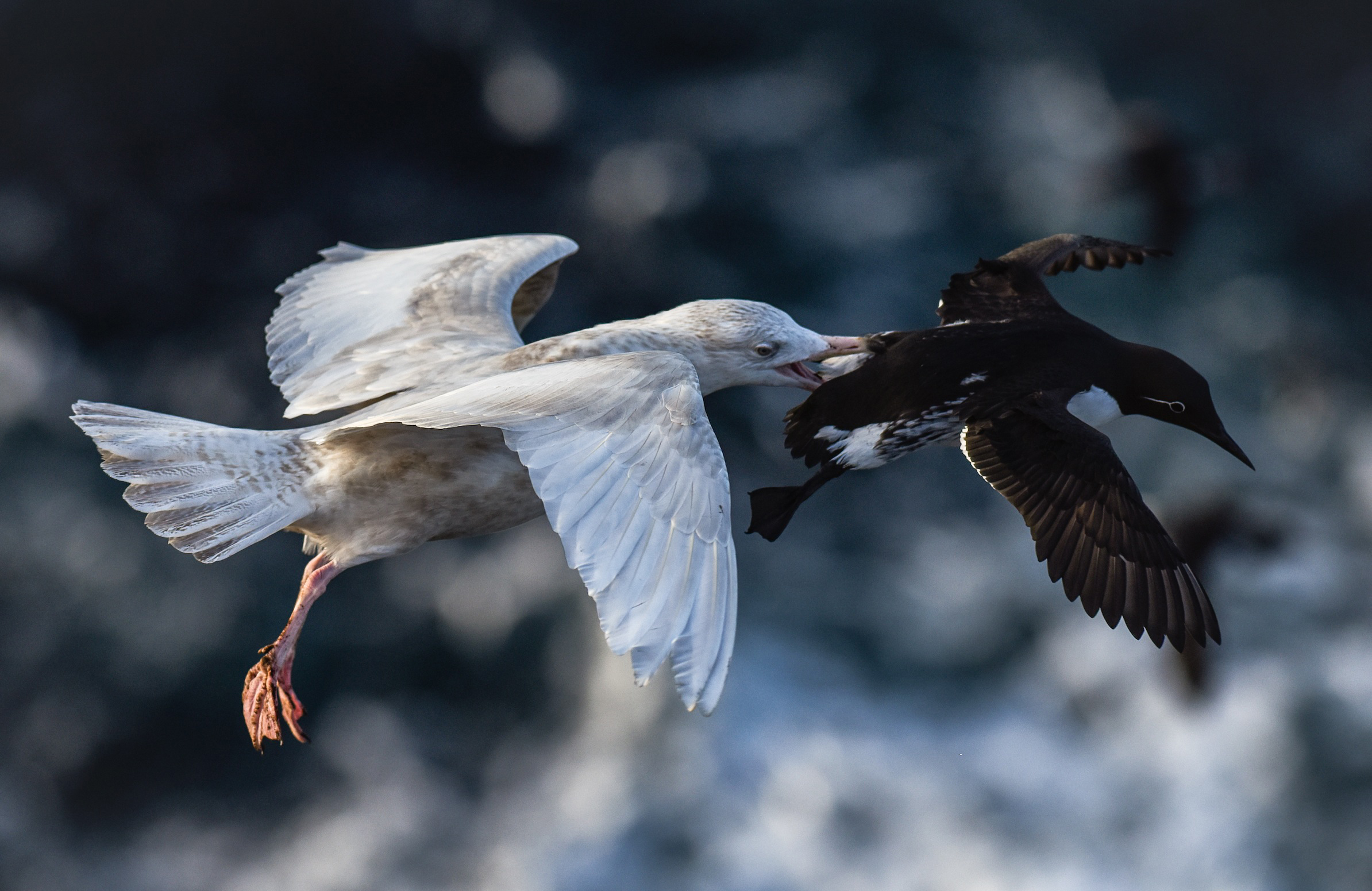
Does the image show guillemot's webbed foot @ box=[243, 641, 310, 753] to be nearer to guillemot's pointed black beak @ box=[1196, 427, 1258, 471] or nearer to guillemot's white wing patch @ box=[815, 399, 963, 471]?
guillemot's white wing patch @ box=[815, 399, 963, 471]

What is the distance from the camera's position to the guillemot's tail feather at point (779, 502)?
4.18 metres

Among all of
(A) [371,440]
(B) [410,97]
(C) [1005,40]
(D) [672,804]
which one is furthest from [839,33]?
(A) [371,440]

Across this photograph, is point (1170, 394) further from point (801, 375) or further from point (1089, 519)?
point (801, 375)

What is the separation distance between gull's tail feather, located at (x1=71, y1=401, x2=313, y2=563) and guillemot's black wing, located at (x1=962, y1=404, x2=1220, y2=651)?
6.90ft

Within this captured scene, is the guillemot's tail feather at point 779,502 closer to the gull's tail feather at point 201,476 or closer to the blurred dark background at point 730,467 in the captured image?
the gull's tail feather at point 201,476

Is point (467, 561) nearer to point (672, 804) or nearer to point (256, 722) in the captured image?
point (672, 804)

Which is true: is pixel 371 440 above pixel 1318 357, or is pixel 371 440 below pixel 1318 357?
above

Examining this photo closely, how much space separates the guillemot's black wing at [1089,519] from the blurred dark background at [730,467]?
6.84m

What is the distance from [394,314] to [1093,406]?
256 centimetres

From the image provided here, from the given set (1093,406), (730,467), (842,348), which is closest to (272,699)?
(842,348)

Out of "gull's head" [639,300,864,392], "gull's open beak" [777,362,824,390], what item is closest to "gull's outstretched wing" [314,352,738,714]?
"gull's head" [639,300,864,392]

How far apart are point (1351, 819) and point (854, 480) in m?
4.66

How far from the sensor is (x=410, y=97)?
41.7 feet

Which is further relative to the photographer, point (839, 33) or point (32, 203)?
point (839, 33)
